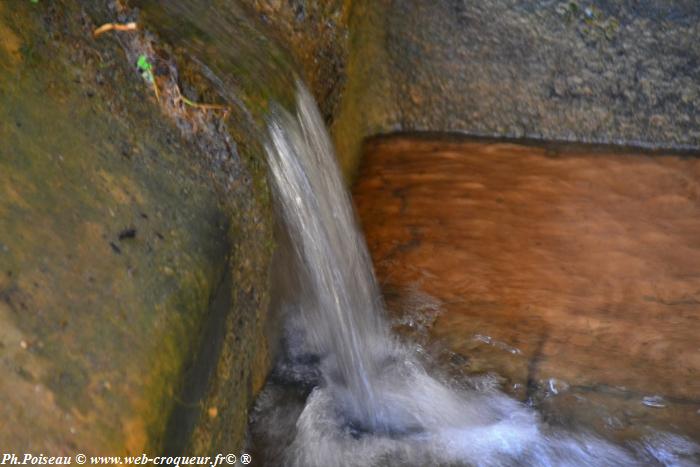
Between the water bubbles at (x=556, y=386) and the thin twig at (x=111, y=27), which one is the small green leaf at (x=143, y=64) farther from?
the water bubbles at (x=556, y=386)

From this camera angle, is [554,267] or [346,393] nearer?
[346,393]

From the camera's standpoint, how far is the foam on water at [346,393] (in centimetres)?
215

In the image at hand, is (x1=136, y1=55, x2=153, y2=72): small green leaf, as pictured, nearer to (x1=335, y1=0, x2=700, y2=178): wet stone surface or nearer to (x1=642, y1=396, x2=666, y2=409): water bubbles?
(x1=335, y1=0, x2=700, y2=178): wet stone surface

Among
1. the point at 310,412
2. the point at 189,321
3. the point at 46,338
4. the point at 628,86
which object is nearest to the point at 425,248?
the point at 310,412

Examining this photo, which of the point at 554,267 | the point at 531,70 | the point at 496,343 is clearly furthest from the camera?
the point at 531,70

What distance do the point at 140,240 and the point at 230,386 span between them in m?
0.42

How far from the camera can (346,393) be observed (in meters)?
2.31

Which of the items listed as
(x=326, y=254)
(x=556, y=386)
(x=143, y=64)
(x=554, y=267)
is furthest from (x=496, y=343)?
(x=143, y=64)

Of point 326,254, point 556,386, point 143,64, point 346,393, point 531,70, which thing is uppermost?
point 531,70

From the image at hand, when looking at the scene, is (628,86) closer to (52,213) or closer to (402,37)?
(402,37)

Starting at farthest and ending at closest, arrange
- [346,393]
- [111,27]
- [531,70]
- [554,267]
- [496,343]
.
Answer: [531,70]
[554,267]
[496,343]
[346,393]
[111,27]

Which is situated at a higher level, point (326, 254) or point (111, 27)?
point (111, 27)

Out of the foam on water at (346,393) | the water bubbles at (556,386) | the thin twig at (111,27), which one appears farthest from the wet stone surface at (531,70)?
the thin twig at (111,27)

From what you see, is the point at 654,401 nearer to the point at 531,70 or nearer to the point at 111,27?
the point at 531,70
